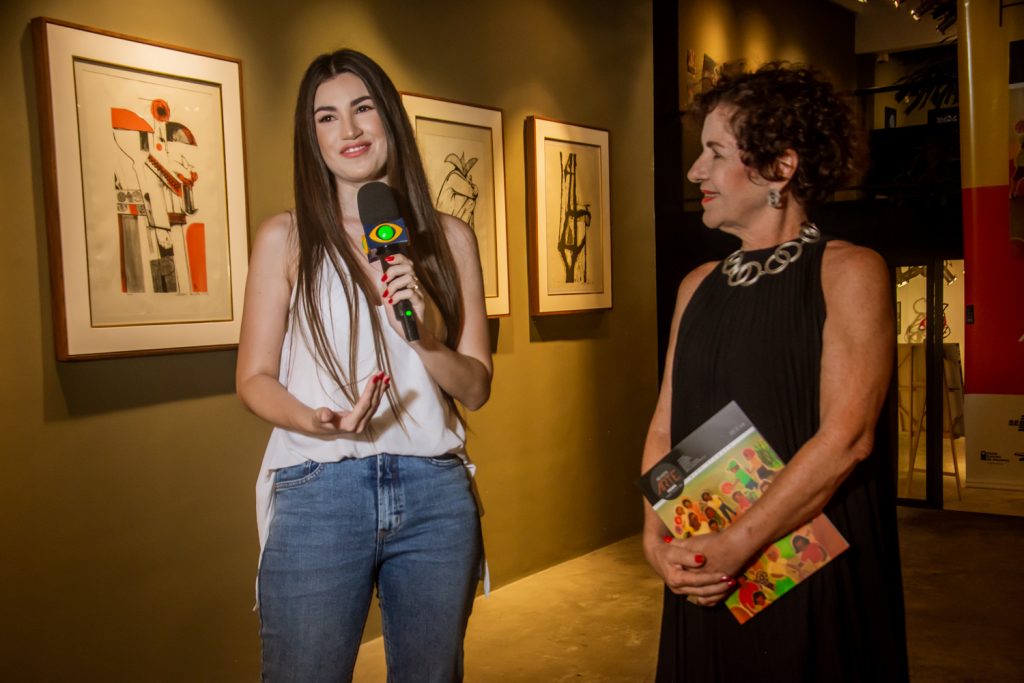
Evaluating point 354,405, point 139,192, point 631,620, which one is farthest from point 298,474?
point 631,620

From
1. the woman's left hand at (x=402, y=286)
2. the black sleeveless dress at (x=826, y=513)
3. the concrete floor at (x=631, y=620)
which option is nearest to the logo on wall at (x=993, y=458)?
the concrete floor at (x=631, y=620)

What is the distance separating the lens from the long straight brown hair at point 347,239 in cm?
163

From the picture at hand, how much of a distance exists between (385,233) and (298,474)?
1.43 feet

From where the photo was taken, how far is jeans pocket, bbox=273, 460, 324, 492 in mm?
1579

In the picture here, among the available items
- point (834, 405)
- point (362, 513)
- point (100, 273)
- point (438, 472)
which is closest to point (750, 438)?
point (834, 405)

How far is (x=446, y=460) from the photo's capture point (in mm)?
1649

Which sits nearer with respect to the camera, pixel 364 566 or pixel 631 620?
pixel 364 566

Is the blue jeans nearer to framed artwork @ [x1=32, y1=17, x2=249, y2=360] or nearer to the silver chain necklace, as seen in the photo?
the silver chain necklace

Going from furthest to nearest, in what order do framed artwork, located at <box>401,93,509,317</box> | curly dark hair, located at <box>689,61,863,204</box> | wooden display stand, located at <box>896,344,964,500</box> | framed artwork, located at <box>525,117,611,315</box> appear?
wooden display stand, located at <box>896,344,964,500</box> < framed artwork, located at <box>525,117,611,315</box> < framed artwork, located at <box>401,93,509,317</box> < curly dark hair, located at <box>689,61,863,204</box>

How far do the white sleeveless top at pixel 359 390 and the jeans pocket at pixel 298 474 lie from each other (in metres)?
0.01

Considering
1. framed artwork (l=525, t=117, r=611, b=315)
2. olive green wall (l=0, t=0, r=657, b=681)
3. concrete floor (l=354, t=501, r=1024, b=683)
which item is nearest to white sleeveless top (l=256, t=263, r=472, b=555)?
olive green wall (l=0, t=0, r=657, b=681)

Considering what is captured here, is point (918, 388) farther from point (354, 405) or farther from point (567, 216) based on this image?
point (354, 405)

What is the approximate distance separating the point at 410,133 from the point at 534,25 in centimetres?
333

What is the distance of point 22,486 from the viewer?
278 centimetres
